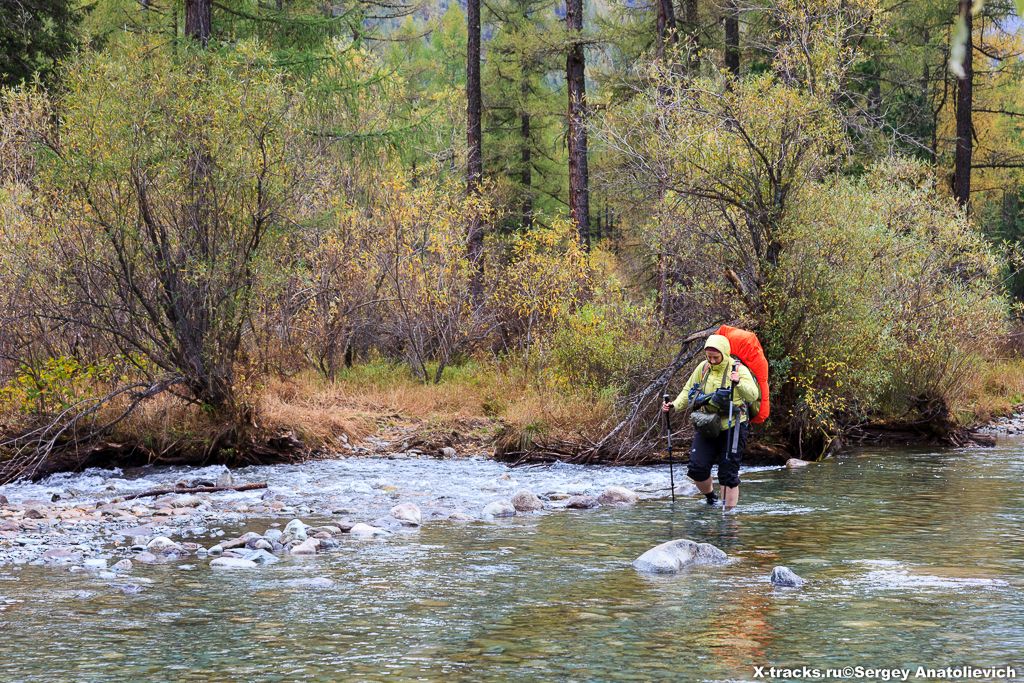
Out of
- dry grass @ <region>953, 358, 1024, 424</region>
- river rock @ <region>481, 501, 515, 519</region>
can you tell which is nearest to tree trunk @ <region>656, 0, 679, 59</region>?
dry grass @ <region>953, 358, 1024, 424</region>

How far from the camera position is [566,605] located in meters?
7.63

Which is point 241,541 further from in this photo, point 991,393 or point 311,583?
point 991,393

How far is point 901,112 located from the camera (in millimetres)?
34000

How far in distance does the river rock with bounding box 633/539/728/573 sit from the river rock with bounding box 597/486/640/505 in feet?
9.82

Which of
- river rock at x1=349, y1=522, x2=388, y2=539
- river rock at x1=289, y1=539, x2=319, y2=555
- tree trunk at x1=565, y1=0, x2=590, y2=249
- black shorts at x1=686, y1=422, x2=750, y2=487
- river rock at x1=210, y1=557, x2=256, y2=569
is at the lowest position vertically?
river rock at x1=349, y1=522, x2=388, y2=539

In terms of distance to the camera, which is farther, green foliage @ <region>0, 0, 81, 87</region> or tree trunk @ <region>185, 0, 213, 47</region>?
green foliage @ <region>0, 0, 81, 87</region>

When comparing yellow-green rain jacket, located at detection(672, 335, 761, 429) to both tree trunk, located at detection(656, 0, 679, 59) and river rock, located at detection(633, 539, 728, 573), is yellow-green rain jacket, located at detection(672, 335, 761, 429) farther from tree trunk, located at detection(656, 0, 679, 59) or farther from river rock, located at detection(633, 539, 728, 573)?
tree trunk, located at detection(656, 0, 679, 59)

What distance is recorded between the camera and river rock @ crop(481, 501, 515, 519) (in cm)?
1156

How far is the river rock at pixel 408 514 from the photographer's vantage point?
36.2 ft

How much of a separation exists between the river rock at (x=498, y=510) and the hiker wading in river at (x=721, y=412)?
1919mm

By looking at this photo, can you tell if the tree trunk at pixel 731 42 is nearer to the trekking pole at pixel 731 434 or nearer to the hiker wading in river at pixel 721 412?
the hiker wading in river at pixel 721 412

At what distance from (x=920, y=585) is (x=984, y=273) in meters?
15.4

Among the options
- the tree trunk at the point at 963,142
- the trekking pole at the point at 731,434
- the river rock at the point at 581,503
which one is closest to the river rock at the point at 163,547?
the river rock at the point at 581,503

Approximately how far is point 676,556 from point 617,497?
350 cm
